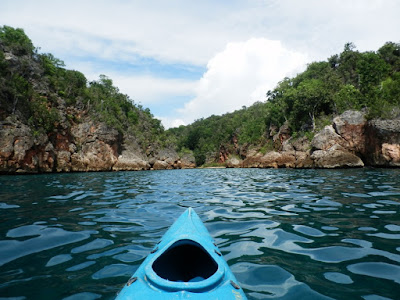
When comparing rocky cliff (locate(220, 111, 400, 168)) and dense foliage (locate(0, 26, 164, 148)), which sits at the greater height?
dense foliage (locate(0, 26, 164, 148))

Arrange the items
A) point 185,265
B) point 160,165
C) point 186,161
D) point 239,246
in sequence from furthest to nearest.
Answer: point 186,161 < point 160,165 < point 239,246 < point 185,265

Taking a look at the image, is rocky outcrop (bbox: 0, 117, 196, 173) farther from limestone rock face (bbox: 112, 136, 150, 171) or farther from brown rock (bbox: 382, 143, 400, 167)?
brown rock (bbox: 382, 143, 400, 167)

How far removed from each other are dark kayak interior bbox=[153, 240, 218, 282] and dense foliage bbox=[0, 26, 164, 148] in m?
23.1

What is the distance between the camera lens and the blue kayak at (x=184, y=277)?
1.84 metres

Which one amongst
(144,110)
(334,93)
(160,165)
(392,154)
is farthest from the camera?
(144,110)

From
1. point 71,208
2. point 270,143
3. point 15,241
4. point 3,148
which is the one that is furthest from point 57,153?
point 270,143

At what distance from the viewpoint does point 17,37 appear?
3241cm

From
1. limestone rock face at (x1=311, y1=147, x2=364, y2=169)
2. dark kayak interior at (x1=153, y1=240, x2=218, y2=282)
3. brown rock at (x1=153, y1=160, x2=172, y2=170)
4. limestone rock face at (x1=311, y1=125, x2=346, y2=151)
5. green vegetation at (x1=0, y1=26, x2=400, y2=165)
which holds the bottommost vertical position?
brown rock at (x1=153, y1=160, x2=172, y2=170)

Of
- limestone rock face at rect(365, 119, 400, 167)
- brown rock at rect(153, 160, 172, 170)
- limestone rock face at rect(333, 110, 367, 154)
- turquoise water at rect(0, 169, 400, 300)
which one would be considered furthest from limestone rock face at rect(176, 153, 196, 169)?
turquoise water at rect(0, 169, 400, 300)

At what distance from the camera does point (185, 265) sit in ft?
9.68

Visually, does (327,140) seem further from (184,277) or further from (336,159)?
(184,277)

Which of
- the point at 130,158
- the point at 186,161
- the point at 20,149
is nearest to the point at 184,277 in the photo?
the point at 20,149

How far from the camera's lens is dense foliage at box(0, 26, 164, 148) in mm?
21734

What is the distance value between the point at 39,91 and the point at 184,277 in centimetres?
2956
